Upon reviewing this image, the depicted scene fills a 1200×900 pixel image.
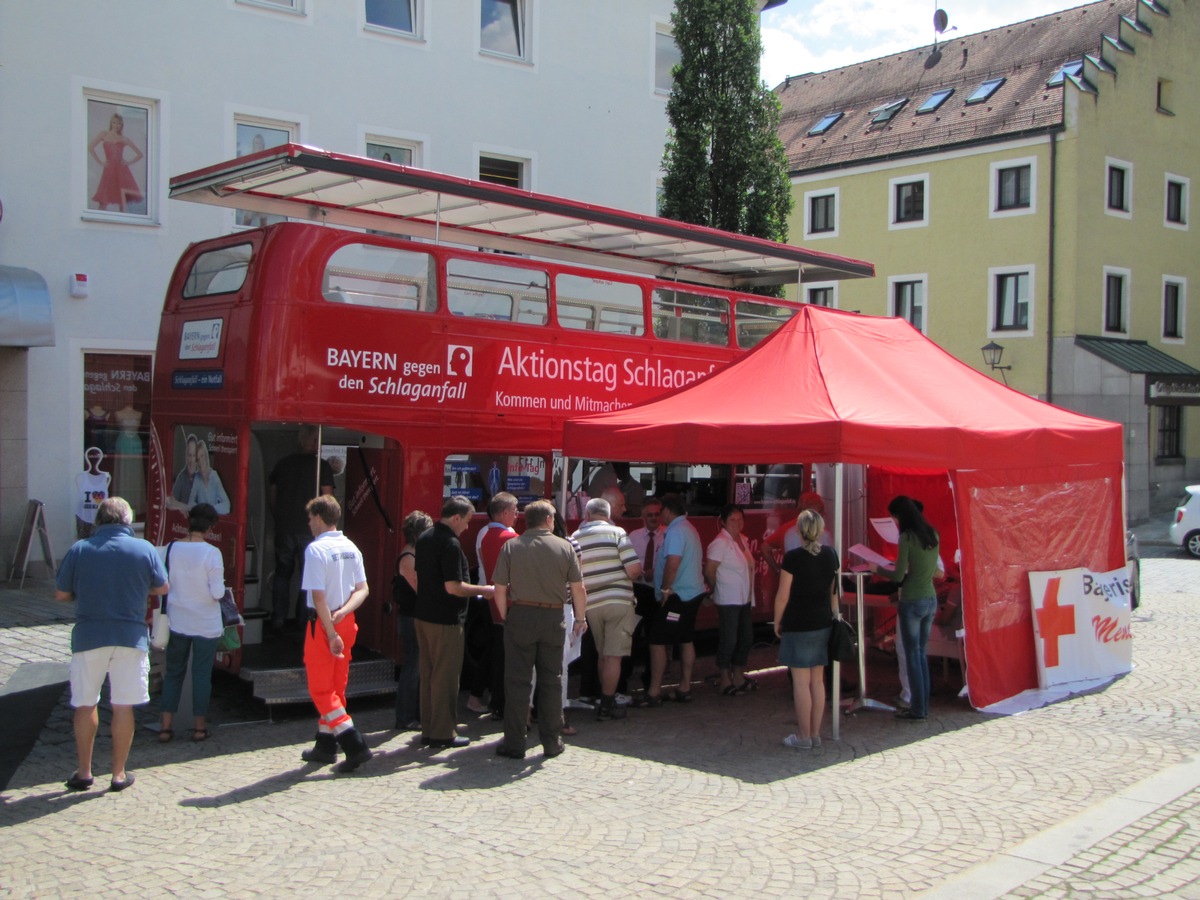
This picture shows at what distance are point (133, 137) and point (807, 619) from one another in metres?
11.5

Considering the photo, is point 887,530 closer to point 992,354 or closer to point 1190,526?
point 1190,526

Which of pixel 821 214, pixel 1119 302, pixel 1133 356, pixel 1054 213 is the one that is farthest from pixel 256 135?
pixel 1119 302

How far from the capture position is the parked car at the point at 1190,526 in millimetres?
22656

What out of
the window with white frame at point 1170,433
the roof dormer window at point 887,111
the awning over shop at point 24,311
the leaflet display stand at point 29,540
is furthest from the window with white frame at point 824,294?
the leaflet display stand at point 29,540

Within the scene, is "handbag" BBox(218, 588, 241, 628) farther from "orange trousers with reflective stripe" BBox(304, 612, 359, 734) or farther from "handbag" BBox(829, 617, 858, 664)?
"handbag" BBox(829, 617, 858, 664)

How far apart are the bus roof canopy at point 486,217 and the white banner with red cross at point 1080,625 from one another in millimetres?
4704

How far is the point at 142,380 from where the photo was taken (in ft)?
49.8

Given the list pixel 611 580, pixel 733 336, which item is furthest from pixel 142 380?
pixel 611 580

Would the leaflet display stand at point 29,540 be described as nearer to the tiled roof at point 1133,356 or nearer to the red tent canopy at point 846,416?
the red tent canopy at point 846,416

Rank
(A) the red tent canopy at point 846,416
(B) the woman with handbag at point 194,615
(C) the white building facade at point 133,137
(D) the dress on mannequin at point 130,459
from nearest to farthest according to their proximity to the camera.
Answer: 1. (B) the woman with handbag at point 194,615
2. (A) the red tent canopy at point 846,416
3. (C) the white building facade at point 133,137
4. (D) the dress on mannequin at point 130,459

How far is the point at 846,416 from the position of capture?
856 centimetres

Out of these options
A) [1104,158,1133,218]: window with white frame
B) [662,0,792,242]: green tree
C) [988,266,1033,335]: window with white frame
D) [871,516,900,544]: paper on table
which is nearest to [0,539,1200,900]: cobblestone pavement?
[871,516,900,544]: paper on table

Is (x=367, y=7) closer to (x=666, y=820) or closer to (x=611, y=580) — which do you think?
(x=611, y=580)

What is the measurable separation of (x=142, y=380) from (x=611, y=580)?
29.5ft
